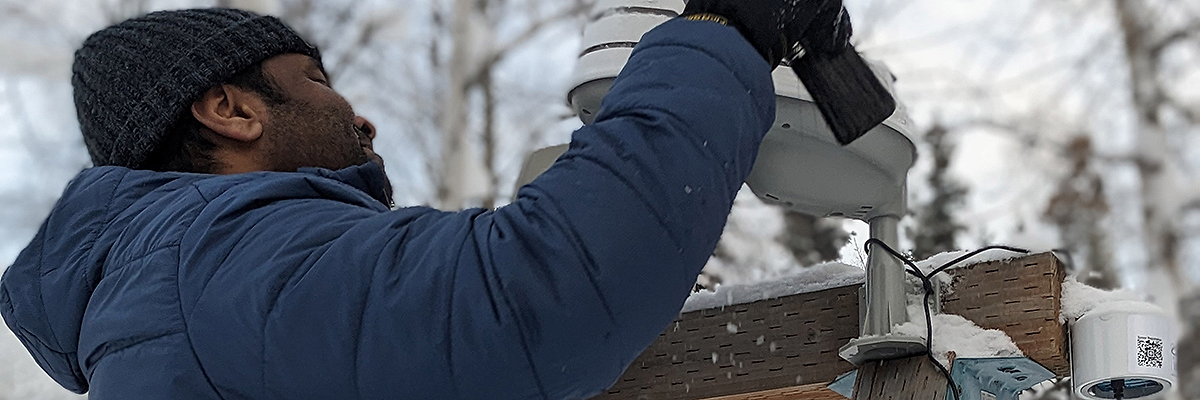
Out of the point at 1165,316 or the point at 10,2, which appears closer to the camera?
the point at 1165,316

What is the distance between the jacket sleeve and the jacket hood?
0.19m

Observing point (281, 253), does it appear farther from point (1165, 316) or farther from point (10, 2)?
point (10, 2)

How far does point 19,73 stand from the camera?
299 inches

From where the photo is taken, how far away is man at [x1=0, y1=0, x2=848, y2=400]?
77 cm

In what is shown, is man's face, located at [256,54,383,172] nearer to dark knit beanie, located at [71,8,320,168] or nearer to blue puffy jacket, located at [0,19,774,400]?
dark knit beanie, located at [71,8,320,168]

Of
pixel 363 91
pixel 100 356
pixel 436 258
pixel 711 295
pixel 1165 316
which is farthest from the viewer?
pixel 363 91

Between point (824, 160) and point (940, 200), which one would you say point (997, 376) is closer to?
point (824, 160)

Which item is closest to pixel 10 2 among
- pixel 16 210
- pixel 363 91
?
pixel 16 210

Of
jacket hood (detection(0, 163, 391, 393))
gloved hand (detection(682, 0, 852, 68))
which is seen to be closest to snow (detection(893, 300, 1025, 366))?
gloved hand (detection(682, 0, 852, 68))

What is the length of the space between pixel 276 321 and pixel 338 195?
163 millimetres

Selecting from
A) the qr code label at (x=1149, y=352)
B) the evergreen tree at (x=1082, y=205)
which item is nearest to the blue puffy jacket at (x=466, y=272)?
the qr code label at (x=1149, y=352)

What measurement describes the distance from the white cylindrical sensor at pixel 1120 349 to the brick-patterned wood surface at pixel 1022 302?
2cm

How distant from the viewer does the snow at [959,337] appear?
114 centimetres

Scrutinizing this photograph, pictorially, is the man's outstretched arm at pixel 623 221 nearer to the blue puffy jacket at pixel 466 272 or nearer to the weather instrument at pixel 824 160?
the blue puffy jacket at pixel 466 272
